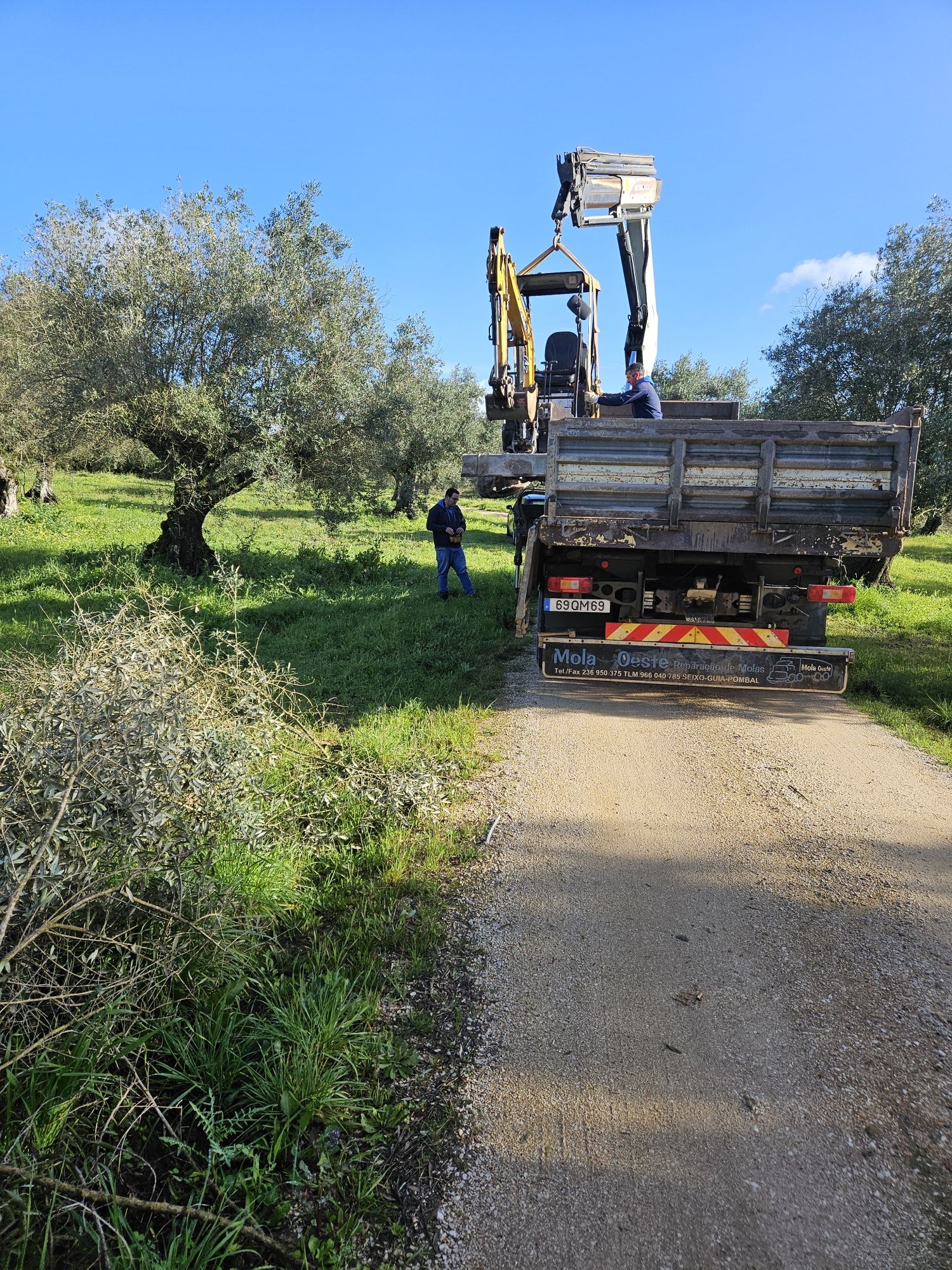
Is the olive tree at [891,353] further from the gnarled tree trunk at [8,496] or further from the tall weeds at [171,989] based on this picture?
the gnarled tree trunk at [8,496]

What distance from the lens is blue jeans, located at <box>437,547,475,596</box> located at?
11.1 metres

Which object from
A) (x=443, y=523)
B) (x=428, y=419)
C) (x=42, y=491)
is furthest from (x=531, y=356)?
(x=42, y=491)

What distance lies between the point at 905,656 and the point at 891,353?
956 centimetres

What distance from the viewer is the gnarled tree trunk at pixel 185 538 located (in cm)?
1136

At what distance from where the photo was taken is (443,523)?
1096cm

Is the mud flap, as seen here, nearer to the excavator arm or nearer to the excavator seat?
the excavator arm

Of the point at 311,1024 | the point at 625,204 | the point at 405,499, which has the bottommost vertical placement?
the point at 311,1024

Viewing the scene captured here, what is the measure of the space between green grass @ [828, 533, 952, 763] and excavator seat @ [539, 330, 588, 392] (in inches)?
213

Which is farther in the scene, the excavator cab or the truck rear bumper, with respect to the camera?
the excavator cab

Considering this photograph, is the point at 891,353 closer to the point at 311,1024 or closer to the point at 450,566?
the point at 450,566

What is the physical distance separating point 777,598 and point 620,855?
329 cm

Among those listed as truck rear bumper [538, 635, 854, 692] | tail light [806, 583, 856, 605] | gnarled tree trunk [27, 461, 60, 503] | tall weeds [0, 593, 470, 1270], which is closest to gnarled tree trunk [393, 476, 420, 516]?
gnarled tree trunk [27, 461, 60, 503]

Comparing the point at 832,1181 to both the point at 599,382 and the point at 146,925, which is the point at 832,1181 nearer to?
the point at 146,925

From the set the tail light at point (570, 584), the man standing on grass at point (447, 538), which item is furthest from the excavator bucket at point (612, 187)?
the tail light at point (570, 584)
